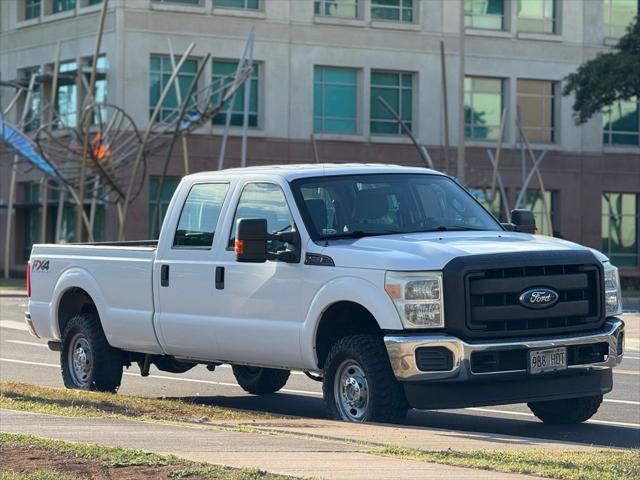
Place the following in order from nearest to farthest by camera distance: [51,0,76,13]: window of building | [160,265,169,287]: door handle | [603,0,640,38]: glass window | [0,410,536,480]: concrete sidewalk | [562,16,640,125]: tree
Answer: [0,410,536,480]: concrete sidewalk → [160,265,169,287]: door handle → [562,16,640,125]: tree → [51,0,76,13]: window of building → [603,0,640,38]: glass window

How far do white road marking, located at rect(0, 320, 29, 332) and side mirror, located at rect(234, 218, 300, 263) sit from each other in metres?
15.2

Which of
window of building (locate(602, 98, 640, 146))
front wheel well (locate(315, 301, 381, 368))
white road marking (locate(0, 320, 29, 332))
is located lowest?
white road marking (locate(0, 320, 29, 332))

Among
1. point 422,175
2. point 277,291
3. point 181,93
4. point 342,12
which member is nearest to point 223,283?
point 277,291

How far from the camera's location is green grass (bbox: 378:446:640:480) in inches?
334

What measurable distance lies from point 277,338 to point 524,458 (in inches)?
147

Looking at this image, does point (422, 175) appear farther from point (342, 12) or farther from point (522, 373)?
point (342, 12)

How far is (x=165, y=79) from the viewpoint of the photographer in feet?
171

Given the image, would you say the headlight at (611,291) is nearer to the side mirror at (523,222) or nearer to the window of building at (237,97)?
the side mirror at (523,222)

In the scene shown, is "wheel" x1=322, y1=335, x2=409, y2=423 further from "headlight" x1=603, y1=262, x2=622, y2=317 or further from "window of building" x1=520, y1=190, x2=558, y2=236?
"window of building" x1=520, y1=190, x2=558, y2=236

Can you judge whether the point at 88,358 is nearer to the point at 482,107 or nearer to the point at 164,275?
the point at 164,275

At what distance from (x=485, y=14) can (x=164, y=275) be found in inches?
1808

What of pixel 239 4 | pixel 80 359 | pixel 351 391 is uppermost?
pixel 239 4

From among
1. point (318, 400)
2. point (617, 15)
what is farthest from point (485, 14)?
point (318, 400)

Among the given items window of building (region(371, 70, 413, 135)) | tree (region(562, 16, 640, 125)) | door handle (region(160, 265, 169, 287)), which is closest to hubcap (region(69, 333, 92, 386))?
door handle (region(160, 265, 169, 287))
